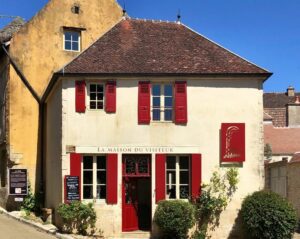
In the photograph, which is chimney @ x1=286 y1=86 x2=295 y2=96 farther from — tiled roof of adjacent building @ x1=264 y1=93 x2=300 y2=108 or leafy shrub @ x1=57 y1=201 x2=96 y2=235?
leafy shrub @ x1=57 y1=201 x2=96 y2=235

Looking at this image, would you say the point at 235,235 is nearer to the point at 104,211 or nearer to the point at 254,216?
the point at 254,216

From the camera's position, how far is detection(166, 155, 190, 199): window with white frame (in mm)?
20781

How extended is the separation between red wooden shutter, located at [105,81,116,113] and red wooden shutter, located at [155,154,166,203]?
2.28m

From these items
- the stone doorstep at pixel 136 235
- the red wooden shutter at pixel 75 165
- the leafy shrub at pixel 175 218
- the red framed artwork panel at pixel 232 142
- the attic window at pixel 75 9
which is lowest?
the stone doorstep at pixel 136 235

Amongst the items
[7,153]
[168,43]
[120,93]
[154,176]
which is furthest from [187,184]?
[7,153]

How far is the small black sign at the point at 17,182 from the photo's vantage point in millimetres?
24766

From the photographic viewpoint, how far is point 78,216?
64.8ft

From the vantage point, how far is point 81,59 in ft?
70.4

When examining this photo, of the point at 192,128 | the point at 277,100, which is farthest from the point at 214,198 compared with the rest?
the point at 277,100

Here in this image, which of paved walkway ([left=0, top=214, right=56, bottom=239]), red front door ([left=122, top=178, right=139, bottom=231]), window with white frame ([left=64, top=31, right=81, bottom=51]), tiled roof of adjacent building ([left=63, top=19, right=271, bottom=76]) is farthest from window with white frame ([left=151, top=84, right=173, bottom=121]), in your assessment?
window with white frame ([left=64, top=31, right=81, bottom=51])

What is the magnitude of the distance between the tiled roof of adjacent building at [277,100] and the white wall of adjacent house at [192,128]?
31468mm

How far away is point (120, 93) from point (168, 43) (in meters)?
3.35

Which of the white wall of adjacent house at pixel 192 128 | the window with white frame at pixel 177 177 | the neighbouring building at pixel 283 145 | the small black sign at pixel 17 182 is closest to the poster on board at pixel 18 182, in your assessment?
the small black sign at pixel 17 182

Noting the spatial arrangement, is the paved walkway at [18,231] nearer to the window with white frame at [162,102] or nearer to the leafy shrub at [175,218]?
the leafy shrub at [175,218]
